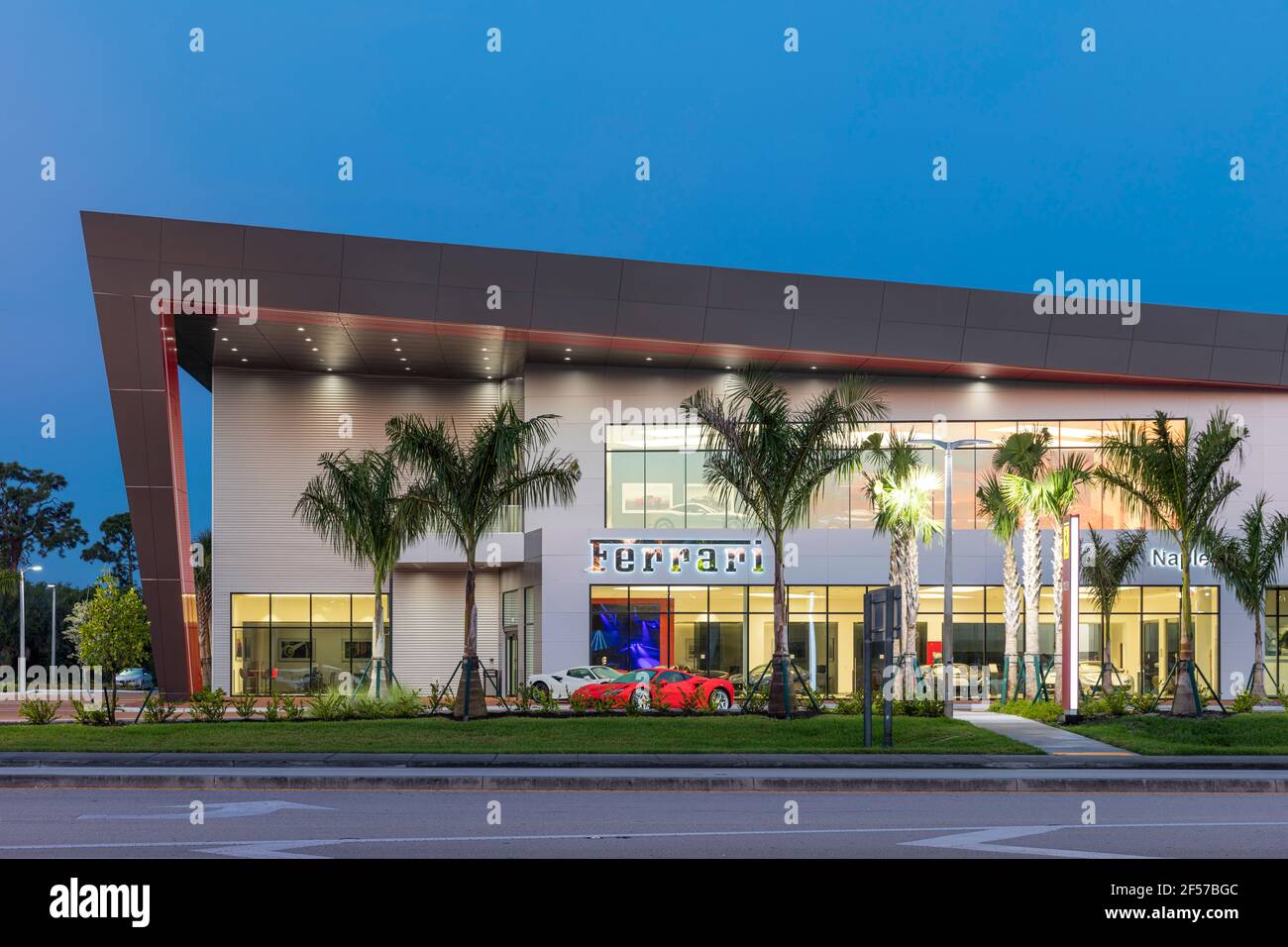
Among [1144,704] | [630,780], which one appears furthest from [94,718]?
[1144,704]

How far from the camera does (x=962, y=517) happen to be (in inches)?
1740

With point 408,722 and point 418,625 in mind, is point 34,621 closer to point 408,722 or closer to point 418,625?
point 418,625

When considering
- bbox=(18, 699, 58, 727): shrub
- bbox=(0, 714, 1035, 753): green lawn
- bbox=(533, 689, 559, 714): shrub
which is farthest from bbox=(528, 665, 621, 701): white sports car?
bbox=(18, 699, 58, 727): shrub

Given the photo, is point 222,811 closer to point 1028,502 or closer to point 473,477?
point 473,477

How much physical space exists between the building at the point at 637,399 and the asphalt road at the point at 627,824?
24046 mm

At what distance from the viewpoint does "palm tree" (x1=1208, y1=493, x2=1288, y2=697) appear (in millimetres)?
38688

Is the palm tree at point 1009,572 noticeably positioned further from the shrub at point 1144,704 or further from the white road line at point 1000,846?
the white road line at point 1000,846

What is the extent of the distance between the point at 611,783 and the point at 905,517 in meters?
19.5

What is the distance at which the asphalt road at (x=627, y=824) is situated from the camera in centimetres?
1146

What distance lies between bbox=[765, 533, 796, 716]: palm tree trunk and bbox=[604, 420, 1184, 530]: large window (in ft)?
53.4

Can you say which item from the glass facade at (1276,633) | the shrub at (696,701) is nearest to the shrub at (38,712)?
the shrub at (696,701)

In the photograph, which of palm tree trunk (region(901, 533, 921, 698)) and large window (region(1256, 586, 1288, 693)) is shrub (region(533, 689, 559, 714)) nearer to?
palm tree trunk (region(901, 533, 921, 698))
